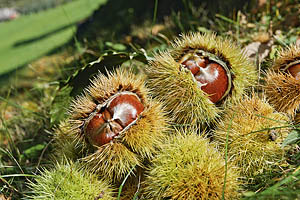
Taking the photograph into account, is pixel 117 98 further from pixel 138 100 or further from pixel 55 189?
pixel 55 189

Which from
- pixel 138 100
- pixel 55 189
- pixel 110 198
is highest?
pixel 138 100

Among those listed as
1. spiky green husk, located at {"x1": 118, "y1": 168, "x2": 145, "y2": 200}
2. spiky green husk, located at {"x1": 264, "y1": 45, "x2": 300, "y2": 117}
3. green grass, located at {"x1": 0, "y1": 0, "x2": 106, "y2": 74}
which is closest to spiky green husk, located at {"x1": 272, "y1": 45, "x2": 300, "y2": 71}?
spiky green husk, located at {"x1": 264, "y1": 45, "x2": 300, "y2": 117}

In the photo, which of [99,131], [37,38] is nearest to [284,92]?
[99,131]

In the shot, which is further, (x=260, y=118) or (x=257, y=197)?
(x=260, y=118)

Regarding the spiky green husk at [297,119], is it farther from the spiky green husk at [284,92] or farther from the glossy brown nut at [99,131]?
the glossy brown nut at [99,131]

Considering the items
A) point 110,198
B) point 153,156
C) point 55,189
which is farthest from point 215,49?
point 55,189

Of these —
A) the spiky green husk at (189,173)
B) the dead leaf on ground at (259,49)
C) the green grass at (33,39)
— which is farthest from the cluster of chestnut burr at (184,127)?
the green grass at (33,39)

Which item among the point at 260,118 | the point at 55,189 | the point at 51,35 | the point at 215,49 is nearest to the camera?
the point at 55,189

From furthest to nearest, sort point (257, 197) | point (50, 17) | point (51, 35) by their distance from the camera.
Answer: point (50, 17) < point (51, 35) < point (257, 197)

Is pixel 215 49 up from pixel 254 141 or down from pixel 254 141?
up
